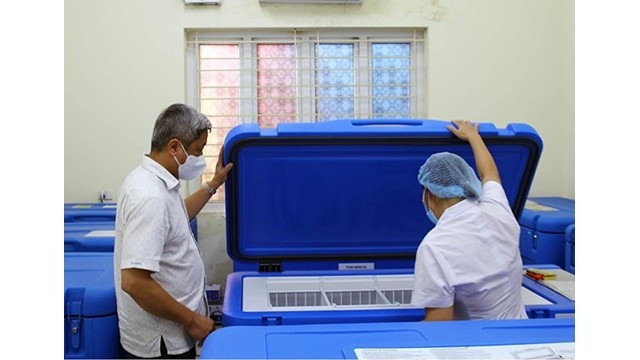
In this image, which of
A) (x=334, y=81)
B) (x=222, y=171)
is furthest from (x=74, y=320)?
(x=334, y=81)

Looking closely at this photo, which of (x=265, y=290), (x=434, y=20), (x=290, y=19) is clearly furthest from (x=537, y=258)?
(x=290, y=19)

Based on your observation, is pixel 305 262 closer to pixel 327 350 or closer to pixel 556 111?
pixel 327 350

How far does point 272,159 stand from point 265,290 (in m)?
0.40

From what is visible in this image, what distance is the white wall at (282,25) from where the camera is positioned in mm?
3523

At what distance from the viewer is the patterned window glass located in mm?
3692

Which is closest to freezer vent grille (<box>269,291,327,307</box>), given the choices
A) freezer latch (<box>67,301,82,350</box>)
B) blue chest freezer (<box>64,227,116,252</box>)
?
freezer latch (<box>67,301,82,350</box>)

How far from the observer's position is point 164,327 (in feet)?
5.16

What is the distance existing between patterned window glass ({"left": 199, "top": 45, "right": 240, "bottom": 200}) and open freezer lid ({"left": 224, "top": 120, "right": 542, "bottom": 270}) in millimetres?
1957

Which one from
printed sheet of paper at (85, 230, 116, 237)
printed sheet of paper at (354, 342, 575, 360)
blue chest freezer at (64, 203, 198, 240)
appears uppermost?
printed sheet of paper at (354, 342, 575, 360)

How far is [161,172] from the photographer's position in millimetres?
1600

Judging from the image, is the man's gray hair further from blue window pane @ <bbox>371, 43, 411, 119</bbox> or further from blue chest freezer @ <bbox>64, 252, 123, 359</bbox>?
blue window pane @ <bbox>371, 43, 411, 119</bbox>

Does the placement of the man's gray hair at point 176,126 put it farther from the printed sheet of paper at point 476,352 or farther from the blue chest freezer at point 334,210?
the printed sheet of paper at point 476,352

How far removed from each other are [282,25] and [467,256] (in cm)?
256

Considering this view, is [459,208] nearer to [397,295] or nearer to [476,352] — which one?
[397,295]
